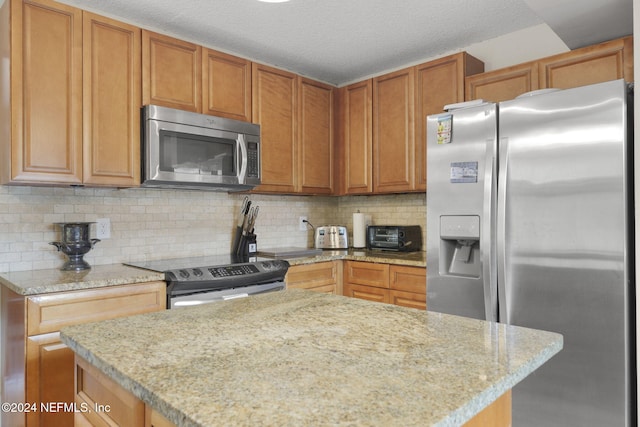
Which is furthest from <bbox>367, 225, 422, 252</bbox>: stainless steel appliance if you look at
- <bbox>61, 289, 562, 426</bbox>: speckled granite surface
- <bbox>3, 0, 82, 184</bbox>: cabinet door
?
<bbox>3, 0, 82, 184</bbox>: cabinet door

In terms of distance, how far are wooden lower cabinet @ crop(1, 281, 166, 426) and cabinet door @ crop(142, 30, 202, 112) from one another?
3.91 feet

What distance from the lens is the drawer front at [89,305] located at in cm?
190

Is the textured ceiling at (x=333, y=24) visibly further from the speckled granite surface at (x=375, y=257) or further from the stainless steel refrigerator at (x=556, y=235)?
the speckled granite surface at (x=375, y=257)

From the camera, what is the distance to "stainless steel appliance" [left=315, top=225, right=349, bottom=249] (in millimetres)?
3617

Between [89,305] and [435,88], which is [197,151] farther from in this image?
[435,88]

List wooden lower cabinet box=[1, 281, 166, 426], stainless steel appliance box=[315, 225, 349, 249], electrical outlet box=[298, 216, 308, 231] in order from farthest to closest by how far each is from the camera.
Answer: electrical outlet box=[298, 216, 308, 231]
stainless steel appliance box=[315, 225, 349, 249]
wooden lower cabinet box=[1, 281, 166, 426]

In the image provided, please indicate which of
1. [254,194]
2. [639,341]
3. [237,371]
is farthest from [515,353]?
[254,194]

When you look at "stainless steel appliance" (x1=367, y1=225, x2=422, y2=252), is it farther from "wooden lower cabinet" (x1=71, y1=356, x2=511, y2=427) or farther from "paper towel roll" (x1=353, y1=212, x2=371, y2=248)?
"wooden lower cabinet" (x1=71, y1=356, x2=511, y2=427)

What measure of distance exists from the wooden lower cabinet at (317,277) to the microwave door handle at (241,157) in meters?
0.72

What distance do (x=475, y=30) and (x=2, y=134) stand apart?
295 cm

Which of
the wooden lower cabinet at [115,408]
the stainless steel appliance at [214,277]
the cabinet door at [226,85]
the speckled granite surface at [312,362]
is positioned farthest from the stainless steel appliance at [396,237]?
the wooden lower cabinet at [115,408]

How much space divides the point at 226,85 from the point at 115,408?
238 centimetres

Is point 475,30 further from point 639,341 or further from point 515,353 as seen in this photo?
point 515,353

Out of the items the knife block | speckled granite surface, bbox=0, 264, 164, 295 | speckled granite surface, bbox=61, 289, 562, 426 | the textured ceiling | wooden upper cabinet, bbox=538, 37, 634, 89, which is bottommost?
speckled granite surface, bbox=0, 264, 164, 295
